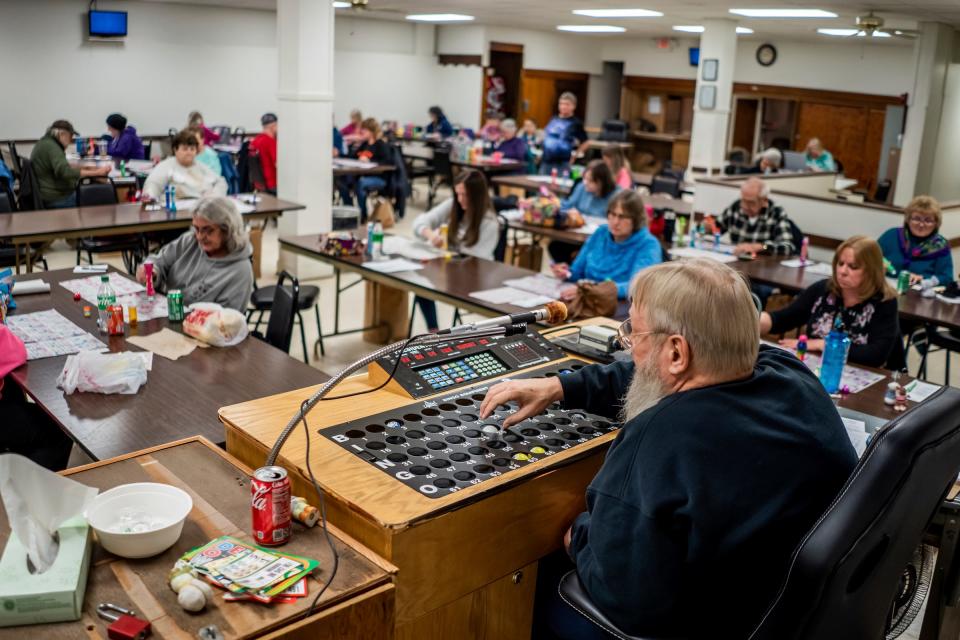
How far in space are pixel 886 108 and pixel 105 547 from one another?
1355 centimetres

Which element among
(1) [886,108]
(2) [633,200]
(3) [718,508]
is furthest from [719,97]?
(3) [718,508]

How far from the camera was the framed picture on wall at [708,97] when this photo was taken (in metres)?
10.1

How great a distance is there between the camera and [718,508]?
1536 mm

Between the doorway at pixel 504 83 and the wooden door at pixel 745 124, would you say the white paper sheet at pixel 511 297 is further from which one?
the wooden door at pixel 745 124

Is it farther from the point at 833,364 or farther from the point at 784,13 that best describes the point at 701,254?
the point at 784,13

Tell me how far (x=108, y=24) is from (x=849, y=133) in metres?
10.7

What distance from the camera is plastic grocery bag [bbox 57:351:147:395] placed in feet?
9.29

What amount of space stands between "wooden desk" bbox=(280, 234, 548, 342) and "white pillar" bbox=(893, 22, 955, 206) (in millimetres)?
6679

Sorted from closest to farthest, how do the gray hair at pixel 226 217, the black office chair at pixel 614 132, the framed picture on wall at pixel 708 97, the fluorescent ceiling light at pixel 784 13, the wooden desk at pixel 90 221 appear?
the gray hair at pixel 226 217 → the wooden desk at pixel 90 221 → the fluorescent ceiling light at pixel 784 13 → the framed picture on wall at pixel 708 97 → the black office chair at pixel 614 132

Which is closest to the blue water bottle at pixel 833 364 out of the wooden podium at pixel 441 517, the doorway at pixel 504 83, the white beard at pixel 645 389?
the wooden podium at pixel 441 517

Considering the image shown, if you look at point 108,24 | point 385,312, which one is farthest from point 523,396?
point 108,24

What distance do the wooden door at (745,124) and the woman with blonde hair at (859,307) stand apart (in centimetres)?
1163

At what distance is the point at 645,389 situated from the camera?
1.78 m

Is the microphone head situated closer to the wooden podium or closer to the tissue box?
the wooden podium
